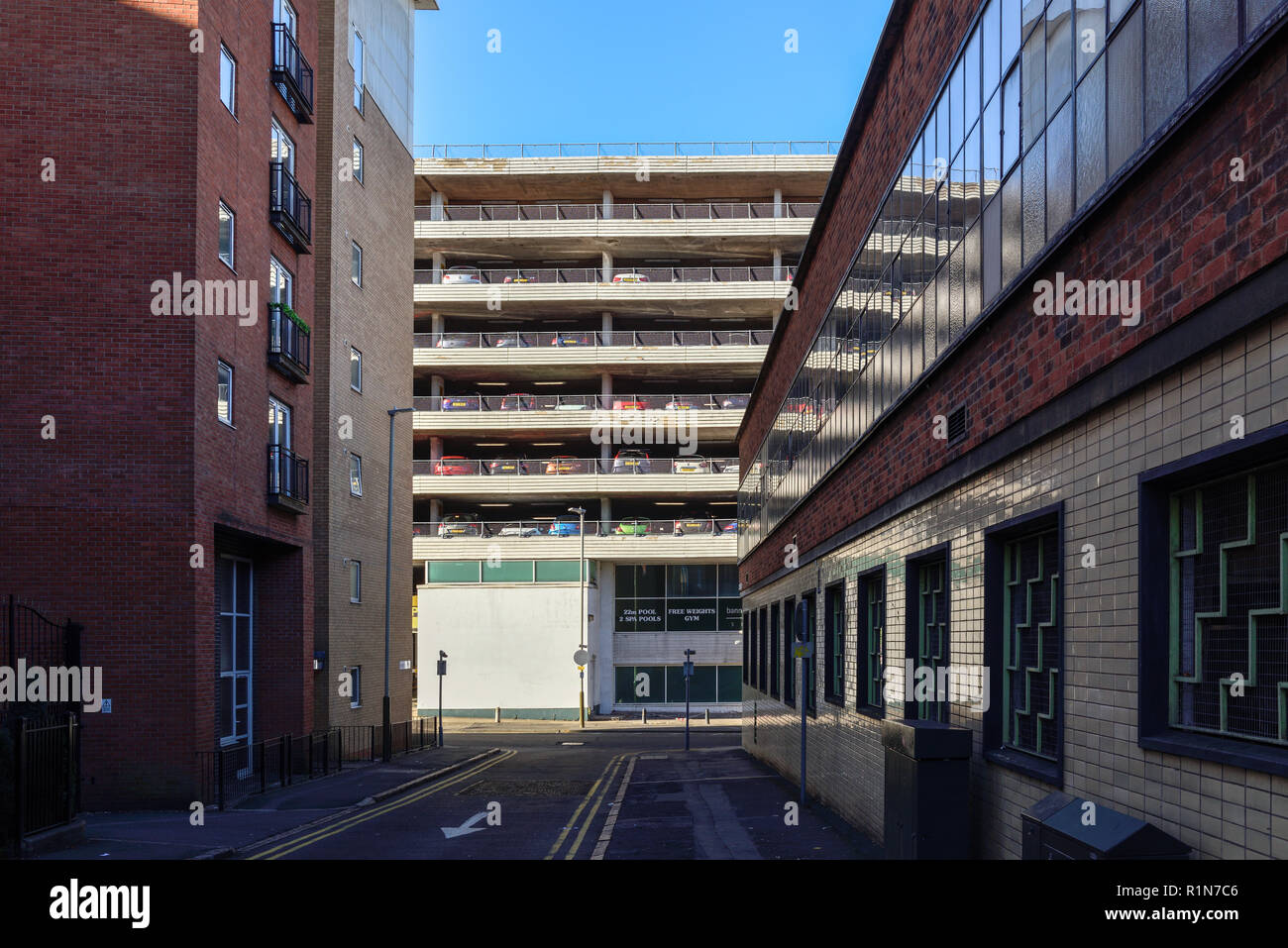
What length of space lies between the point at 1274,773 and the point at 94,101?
20.2 m

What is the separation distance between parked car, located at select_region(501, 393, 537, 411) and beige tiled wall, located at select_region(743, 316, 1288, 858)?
150 ft

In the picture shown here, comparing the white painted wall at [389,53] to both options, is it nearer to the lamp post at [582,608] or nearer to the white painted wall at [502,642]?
the lamp post at [582,608]

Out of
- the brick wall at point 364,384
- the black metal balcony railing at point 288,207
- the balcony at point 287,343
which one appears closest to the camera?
the balcony at point 287,343

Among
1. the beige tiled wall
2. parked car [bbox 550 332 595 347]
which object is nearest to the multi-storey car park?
parked car [bbox 550 332 595 347]

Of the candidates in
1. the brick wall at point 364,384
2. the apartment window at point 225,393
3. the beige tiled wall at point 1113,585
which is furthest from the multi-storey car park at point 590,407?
the beige tiled wall at point 1113,585

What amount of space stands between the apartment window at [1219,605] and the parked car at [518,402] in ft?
168

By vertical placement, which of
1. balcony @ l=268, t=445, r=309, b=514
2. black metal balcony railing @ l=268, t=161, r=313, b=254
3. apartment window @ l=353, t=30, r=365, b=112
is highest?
apartment window @ l=353, t=30, r=365, b=112

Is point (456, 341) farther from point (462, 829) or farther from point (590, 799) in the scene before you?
point (462, 829)

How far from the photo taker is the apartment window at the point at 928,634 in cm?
1215

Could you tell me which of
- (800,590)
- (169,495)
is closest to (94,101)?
(169,495)

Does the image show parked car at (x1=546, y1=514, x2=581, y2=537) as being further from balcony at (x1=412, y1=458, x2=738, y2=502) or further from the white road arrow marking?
the white road arrow marking

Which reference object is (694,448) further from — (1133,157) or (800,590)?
(1133,157)

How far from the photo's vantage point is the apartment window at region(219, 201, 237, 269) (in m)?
21.9

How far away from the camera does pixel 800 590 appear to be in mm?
24000
